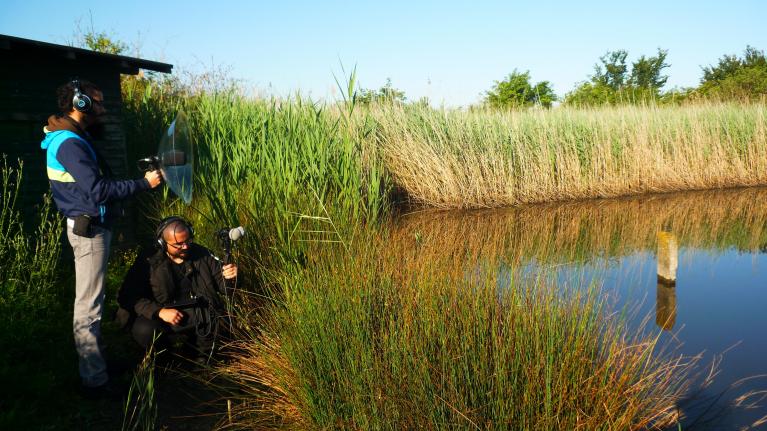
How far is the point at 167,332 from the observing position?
436cm

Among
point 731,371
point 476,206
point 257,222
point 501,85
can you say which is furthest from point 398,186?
point 501,85

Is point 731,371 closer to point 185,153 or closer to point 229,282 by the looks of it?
point 229,282

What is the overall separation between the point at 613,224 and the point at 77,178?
9.78 meters

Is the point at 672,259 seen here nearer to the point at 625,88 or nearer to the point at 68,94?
the point at 68,94

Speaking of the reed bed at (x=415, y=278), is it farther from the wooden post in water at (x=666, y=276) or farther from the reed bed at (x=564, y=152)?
the wooden post in water at (x=666, y=276)

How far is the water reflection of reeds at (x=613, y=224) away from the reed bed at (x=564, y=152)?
0.44m

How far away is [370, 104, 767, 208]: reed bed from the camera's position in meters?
12.1

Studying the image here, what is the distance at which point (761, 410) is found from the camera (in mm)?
4512

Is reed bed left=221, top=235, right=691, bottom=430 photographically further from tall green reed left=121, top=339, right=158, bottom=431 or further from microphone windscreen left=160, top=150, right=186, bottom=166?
microphone windscreen left=160, top=150, right=186, bottom=166

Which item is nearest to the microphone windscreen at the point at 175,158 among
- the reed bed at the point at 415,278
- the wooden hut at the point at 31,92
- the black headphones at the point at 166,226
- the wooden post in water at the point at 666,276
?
the black headphones at the point at 166,226

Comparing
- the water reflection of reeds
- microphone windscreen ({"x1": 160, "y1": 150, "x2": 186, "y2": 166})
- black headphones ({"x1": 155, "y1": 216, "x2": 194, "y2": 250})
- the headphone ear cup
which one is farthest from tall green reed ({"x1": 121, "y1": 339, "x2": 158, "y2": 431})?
the water reflection of reeds

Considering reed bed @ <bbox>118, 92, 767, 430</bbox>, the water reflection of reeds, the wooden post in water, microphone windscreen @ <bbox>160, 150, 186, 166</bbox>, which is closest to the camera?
reed bed @ <bbox>118, 92, 767, 430</bbox>

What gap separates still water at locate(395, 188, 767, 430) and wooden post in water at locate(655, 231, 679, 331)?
0.04 ft

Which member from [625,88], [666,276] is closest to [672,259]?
[666,276]
